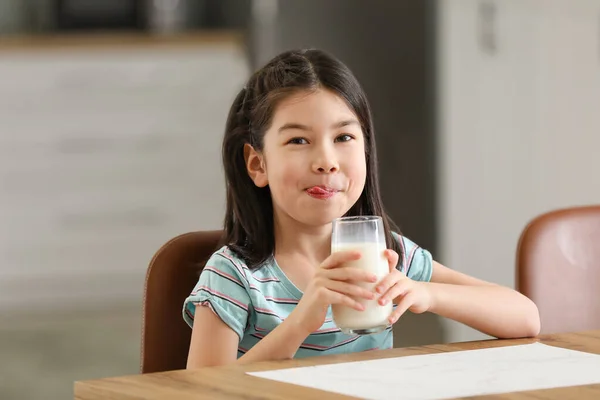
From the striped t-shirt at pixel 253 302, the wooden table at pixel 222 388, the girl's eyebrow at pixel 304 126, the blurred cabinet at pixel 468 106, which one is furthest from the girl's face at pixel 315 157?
the blurred cabinet at pixel 468 106

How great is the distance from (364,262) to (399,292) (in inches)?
2.3

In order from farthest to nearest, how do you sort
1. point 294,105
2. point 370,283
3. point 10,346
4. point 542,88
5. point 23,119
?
point 23,119
point 10,346
point 542,88
point 294,105
point 370,283

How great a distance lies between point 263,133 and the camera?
1.60 meters

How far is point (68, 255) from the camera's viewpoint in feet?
16.2

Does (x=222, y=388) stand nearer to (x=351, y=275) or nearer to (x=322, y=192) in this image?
(x=351, y=275)

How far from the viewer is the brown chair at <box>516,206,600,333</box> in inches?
61.6

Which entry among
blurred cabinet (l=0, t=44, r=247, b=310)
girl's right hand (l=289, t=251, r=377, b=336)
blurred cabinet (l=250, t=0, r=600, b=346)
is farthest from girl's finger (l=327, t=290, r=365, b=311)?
blurred cabinet (l=0, t=44, r=247, b=310)

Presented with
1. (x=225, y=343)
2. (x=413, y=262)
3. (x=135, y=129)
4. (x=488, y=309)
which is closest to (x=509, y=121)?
(x=135, y=129)

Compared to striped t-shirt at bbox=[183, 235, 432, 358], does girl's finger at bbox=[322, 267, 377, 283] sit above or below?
above

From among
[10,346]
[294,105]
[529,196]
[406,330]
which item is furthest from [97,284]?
[294,105]

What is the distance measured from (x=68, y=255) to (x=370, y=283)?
389cm

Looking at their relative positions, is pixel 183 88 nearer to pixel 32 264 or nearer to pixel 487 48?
pixel 32 264

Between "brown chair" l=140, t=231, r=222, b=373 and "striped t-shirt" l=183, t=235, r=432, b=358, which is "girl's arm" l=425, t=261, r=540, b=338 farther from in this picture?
"brown chair" l=140, t=231, r=222, b=373

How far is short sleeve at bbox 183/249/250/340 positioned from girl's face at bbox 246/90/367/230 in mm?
125
